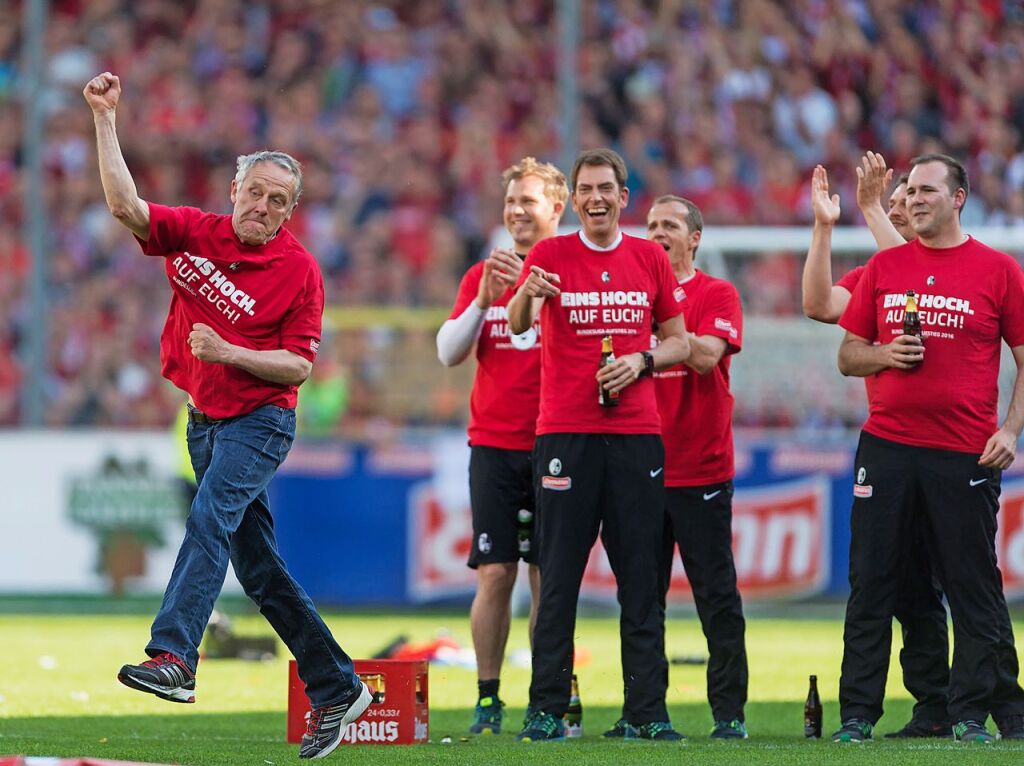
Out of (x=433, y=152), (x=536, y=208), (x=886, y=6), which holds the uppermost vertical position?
(x=886, y=6)

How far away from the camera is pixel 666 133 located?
21125mm

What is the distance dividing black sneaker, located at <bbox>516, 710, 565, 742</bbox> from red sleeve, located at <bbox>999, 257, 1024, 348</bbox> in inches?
103

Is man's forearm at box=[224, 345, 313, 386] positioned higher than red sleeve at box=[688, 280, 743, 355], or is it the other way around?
red sleeve at box=[688, 280, 743, 355]

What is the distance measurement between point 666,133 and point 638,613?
13.8 meters

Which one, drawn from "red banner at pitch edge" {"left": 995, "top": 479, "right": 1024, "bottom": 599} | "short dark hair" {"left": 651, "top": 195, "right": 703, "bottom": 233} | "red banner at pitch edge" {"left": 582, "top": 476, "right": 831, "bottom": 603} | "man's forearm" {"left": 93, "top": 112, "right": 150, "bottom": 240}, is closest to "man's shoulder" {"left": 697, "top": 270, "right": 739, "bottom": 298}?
"short dark hair" {"left": 651, "top": 195, "right": 703, "bottom": 233}

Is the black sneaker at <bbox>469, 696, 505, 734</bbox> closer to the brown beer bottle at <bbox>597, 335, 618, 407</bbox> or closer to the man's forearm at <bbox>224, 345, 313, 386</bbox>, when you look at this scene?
the brown beer bottle at <bbox>597, 335, 618, 407</bbox>

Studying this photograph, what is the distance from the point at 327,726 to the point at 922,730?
9.22 feet

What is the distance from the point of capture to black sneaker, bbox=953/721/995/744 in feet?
25.3

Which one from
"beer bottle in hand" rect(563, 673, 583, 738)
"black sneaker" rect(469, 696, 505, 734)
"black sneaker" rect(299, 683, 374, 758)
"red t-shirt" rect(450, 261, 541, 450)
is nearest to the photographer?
"black sneaker" rect(299, 683, 374, 758)

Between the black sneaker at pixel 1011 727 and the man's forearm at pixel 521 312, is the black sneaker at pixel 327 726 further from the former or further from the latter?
the black sneaker at pixel 1011 727

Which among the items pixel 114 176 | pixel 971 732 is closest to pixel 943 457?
pixel 971 732

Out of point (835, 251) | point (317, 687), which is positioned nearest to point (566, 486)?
point (317, 687)

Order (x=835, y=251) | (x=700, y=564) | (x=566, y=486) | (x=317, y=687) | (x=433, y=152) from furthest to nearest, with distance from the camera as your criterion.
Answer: (x=433, y=152)
(x=835, y=251)
(x=700, y=564)
(x=566, y=486)
(x=317, y=687)

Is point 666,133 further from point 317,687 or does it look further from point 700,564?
point 317,687
